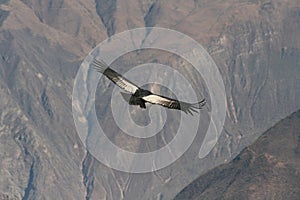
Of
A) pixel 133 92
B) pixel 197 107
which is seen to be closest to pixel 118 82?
pixel 133 92

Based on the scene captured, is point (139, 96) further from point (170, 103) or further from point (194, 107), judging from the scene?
point (194, 107)

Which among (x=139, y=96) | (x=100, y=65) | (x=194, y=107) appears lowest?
(x=139, y=96)

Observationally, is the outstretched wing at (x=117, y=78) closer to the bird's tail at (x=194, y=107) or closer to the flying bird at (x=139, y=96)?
the flying bird at (x=139, y=96)

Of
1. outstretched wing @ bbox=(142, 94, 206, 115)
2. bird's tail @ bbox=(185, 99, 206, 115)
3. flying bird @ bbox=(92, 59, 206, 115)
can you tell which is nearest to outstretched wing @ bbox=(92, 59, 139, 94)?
flying bird @ bbox=(92, 59, 206, 115)

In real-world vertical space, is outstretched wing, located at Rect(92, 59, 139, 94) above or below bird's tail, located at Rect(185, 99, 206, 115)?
below

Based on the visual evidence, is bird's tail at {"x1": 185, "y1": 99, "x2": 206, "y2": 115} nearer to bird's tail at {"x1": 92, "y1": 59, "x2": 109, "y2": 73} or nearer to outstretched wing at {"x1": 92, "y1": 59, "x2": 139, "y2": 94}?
outstretched wing at {"x1": 92, "y1": 59, "x2": 139, "y2": 94}

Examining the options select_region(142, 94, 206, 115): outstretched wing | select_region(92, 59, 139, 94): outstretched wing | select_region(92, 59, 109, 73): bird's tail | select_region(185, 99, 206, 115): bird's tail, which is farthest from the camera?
select_region(92, 59, 139, 94): outstretched wing

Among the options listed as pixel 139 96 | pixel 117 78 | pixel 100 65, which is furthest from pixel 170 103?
pixel 100 65
